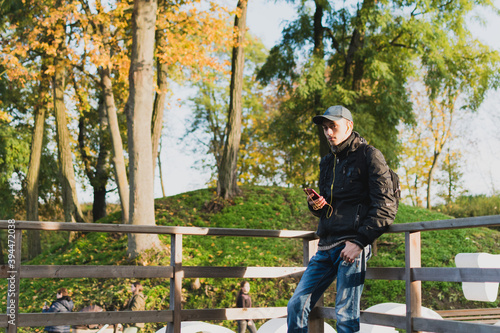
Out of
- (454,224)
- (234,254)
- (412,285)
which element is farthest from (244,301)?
(454,224)

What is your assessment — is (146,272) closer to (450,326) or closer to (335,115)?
(335,115)

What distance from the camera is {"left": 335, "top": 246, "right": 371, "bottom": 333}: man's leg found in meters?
3.77

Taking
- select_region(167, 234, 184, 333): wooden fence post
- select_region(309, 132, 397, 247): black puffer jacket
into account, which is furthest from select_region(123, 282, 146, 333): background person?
select_region(309, 132, 397, 247): black puffer jacket

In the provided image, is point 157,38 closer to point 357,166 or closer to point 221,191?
point 221,191

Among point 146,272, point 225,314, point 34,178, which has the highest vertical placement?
point 34,178

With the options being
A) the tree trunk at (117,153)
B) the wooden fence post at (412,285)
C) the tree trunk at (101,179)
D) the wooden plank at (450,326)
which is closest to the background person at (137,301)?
the tree trunk at (117,153)

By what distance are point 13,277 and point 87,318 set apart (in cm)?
65

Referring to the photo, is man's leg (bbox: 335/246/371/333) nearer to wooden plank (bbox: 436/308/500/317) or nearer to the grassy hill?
wooden plank (bbox: 436/308/500/317)

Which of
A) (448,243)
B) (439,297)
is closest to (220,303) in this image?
(439,297)

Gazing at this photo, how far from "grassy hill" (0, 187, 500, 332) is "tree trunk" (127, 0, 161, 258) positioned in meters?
0.45

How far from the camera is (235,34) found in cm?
1534

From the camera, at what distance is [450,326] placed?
3.59 m

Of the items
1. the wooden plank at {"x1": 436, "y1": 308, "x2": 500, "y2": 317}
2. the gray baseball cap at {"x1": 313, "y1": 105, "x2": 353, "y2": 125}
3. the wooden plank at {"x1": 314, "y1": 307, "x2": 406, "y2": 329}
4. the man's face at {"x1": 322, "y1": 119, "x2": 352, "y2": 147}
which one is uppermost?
the gray baseball cap at {"x1": 313, "y1": 105, "x2": 353, "y2": 125}

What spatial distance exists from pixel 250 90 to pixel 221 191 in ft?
53.9
